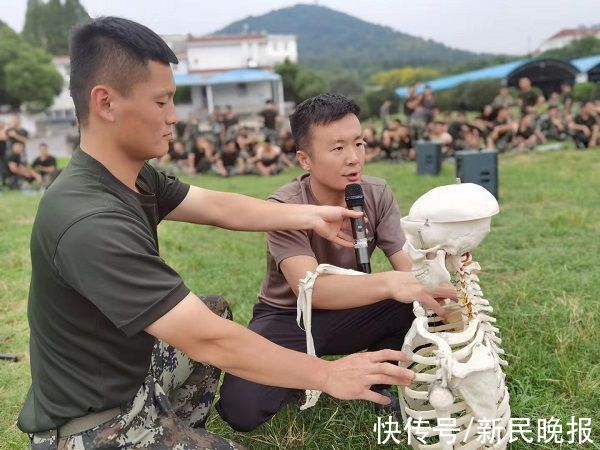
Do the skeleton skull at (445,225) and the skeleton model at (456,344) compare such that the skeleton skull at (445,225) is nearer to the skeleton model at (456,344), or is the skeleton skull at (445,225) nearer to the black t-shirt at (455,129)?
the skeleton model at (456,344)

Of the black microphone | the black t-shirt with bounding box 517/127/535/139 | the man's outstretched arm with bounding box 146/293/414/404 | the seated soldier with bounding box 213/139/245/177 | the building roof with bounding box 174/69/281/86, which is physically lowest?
the seated soldier with bounding box 213/139/245/177

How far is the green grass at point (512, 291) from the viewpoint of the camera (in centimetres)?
264

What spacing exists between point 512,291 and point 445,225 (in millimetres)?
2155

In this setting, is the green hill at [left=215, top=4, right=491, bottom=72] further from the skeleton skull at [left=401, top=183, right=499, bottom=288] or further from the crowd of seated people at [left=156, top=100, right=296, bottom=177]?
the skeleton skull at [left=401, top=183, right=499, bottom=288]

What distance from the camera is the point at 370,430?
101 inches

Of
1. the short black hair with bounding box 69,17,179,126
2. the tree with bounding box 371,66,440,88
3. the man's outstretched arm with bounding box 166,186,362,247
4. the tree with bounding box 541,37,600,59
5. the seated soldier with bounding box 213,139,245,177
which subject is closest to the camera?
the short black hair with bounding box 69,17,179,126

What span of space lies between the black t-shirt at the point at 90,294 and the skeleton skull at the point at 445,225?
0.80m

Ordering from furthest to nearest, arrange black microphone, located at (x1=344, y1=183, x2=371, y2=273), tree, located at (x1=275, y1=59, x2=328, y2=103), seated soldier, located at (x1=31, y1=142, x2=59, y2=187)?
tree, located at (x1=275, y1=59, x2=328, y2=103), seated soldier, located at (x1=31, y1=142, x2=59, y2=187), black microphone, located at (x1=344, y1=183, x2=371, y2=273)

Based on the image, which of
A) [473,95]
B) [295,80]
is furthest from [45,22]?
[473,95]

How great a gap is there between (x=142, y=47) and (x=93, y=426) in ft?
3.75

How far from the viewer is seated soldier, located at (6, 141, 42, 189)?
38.0ft

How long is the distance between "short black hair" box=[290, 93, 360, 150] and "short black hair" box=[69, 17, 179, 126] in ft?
3.09

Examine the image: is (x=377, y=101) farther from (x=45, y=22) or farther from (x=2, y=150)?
(x=45, y=22)

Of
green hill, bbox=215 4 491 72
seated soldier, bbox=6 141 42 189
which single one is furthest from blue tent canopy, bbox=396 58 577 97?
green hill, bbox=215 4 491 72
